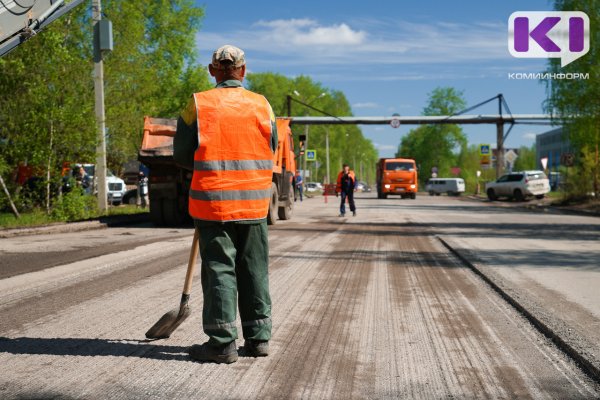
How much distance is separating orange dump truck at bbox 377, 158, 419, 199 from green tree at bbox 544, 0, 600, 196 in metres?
14.6

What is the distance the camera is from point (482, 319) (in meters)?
5.88

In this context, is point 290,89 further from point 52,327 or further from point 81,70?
point 52,327

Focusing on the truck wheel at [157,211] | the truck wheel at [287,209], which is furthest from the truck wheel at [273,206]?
the truck wheel at [157,211]

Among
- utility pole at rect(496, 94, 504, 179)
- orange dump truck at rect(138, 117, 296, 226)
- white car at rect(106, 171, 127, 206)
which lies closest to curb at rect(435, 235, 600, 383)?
orange dump truck at rect(138, 117, 296, 226)

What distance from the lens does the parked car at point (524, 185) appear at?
137ft

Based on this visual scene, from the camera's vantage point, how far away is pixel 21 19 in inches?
490

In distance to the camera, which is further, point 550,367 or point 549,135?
point 549,135

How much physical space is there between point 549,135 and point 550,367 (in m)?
155

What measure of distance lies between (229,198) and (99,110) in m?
16.0

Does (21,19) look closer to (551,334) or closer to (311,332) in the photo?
(311,332)

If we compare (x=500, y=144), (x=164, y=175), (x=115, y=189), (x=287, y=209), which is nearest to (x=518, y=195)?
A: (x=500, y=144)

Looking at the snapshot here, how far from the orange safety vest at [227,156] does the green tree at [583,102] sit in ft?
92.2

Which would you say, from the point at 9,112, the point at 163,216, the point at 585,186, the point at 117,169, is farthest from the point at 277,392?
the point at 585,186

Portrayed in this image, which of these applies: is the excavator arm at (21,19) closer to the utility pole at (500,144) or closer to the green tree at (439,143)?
the utility pole at (500,144)
